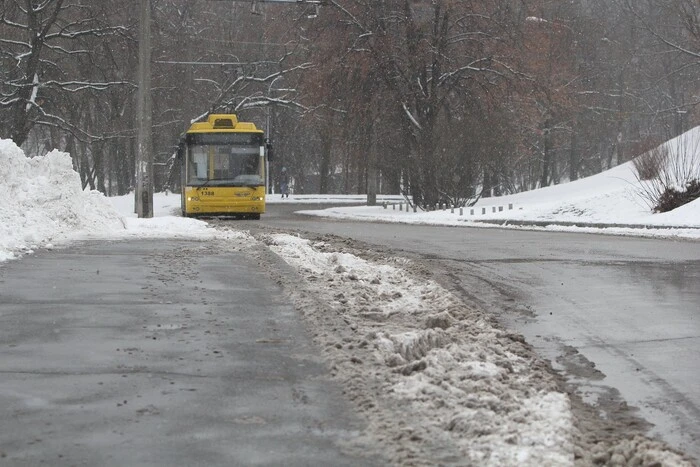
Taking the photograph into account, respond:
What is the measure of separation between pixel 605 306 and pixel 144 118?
62.8 ft

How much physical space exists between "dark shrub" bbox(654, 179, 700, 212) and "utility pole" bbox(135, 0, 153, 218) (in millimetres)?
13213

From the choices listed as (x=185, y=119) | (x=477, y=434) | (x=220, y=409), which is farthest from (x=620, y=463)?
(x=185, y=119)

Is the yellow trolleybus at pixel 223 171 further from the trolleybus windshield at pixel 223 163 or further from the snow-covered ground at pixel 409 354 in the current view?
the snow-covered ground at pixel 409 354

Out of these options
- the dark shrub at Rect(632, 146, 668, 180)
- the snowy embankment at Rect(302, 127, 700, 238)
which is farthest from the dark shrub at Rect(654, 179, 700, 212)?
the dark shrub at Rect(632, 146, 668, 180)

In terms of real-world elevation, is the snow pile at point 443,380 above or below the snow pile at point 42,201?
below

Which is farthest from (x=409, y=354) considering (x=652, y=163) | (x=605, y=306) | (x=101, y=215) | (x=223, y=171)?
(x=223, y=171)

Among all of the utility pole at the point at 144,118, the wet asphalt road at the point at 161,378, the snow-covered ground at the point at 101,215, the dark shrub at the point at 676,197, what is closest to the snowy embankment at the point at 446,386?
the wet asphalt road at the point at 161,378

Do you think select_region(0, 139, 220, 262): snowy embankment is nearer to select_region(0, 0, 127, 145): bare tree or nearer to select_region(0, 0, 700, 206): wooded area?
select_region(0, 0, 700, 206): wooded area

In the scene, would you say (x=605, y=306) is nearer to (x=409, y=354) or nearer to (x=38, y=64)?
(x=409, y=354)

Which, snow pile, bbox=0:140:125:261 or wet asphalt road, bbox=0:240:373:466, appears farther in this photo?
snow pile, bbox=0:140:125:261

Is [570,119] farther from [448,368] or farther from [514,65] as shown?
[448,368]

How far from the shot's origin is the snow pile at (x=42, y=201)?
706 inches

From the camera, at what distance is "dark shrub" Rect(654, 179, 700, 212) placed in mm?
31000

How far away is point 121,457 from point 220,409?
1110mm
